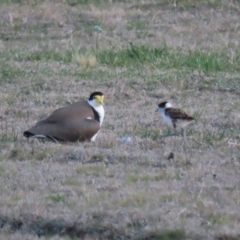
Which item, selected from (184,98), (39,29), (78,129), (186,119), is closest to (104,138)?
(78,129)

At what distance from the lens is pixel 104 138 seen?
9422mm

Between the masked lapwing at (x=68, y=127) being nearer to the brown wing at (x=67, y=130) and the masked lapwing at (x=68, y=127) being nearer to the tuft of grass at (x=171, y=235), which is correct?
the brown wing at (x=67, y=130)

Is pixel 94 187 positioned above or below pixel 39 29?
above

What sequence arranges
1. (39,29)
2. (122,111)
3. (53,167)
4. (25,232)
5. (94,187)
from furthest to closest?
(39,29) < (122,111) < (53,167) < (94,187) < (25,232)

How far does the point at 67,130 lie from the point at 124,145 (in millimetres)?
647

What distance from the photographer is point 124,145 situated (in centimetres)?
904

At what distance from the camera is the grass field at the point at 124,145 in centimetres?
672

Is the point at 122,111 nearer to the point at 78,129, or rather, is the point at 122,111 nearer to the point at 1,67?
the point at 78,129

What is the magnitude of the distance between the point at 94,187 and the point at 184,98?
15.4 ft

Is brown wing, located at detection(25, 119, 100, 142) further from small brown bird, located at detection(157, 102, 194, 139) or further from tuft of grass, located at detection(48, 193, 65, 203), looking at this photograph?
tuft of grass, located at detection(48, 193, 65, 203)

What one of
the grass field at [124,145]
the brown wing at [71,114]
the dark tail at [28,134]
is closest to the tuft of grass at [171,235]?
the grass field at [124,145]

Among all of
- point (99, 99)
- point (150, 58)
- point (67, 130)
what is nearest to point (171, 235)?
point (67, 130)

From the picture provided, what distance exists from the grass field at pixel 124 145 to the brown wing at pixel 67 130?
12 cm

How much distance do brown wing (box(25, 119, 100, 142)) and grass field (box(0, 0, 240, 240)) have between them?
12cm
